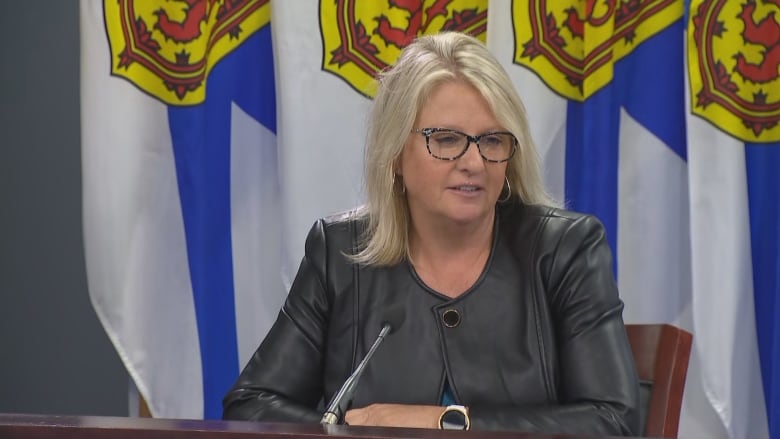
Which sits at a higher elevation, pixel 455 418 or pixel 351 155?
pixel 351 155

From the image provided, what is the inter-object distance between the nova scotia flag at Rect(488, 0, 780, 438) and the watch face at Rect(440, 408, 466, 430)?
115cm

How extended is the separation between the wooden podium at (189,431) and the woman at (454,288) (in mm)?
688

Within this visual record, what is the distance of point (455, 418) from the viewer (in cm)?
170

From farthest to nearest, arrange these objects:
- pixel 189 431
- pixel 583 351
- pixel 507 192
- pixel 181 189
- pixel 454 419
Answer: pixel 181 189
pixel 507 192
pixel 583 351
pixel 454 419
pixel 189 431

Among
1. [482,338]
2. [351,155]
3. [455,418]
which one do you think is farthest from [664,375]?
[351,155]

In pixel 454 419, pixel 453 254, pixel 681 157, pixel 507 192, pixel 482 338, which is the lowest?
pixel 454 419

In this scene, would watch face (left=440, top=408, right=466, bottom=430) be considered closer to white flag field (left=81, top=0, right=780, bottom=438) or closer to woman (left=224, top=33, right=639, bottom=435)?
woman (left=224, top=33, right=639, bottom=435)

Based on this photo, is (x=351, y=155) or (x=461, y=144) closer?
(x=461, y=144)

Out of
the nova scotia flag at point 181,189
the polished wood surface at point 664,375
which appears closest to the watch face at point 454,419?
the polished wood surface at point 664,375

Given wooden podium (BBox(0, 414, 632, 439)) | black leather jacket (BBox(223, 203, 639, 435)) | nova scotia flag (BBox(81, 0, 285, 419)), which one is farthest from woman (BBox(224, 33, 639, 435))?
nova scotia flag (BBox(81, 0, 285, 419))

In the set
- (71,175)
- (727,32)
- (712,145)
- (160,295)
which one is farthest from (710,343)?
(71,175)

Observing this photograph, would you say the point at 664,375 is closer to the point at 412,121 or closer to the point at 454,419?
the point at 454,419

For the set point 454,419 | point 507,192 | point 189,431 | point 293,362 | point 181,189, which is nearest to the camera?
point 189,431

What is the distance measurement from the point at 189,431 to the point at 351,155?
1.74 metres
